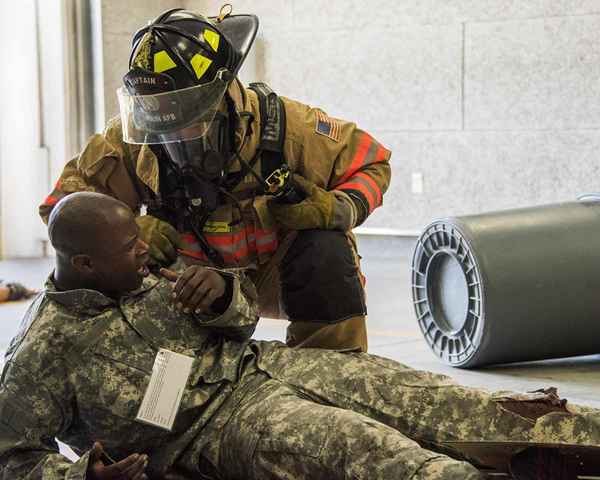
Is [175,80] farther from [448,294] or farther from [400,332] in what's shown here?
[400,332]

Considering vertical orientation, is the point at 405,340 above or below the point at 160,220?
below

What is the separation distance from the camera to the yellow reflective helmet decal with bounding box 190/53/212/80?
3.06 m

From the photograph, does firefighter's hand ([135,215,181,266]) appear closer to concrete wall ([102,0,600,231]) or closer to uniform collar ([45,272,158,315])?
uniform collar ([45,272,158,315])

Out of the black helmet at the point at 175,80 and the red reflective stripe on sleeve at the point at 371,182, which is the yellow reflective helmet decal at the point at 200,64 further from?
the red reflective stripe on sleeve at the point at 371,182

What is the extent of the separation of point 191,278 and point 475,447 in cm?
80

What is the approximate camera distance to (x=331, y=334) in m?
3.31

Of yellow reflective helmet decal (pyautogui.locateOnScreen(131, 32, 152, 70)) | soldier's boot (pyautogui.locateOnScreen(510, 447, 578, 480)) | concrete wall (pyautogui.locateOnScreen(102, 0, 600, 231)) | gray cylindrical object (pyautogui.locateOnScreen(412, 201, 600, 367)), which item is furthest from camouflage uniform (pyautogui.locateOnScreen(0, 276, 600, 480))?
concrete wall (pyautogui.locateOnScreen(102, 0, 600, 231))

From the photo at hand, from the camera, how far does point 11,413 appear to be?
8.44ft

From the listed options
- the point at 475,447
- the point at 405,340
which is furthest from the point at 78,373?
the point at 405,340

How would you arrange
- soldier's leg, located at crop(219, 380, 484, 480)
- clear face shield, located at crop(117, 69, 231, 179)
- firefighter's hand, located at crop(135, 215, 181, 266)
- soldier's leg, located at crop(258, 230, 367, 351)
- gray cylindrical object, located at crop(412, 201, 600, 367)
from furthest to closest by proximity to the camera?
1. gray cylindrical object, located at crop(412, 201, 600, 367)
2. soldier's leg, located at crop(258, 230, 367, 351)
3. firefighter's hand, located at crop(135, 215, 181, 266)
4. clear face shield, located at crop(117, 69, 231, 179)
5. soldier's leg, located at crop(219, 380, 484, 480)

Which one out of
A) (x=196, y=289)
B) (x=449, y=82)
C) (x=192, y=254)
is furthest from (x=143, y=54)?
(x=449, y=82)

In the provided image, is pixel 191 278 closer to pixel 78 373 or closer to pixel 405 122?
pixel 78 373

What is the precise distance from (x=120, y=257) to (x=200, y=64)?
65 cm

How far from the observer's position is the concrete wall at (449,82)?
22.4 feet
